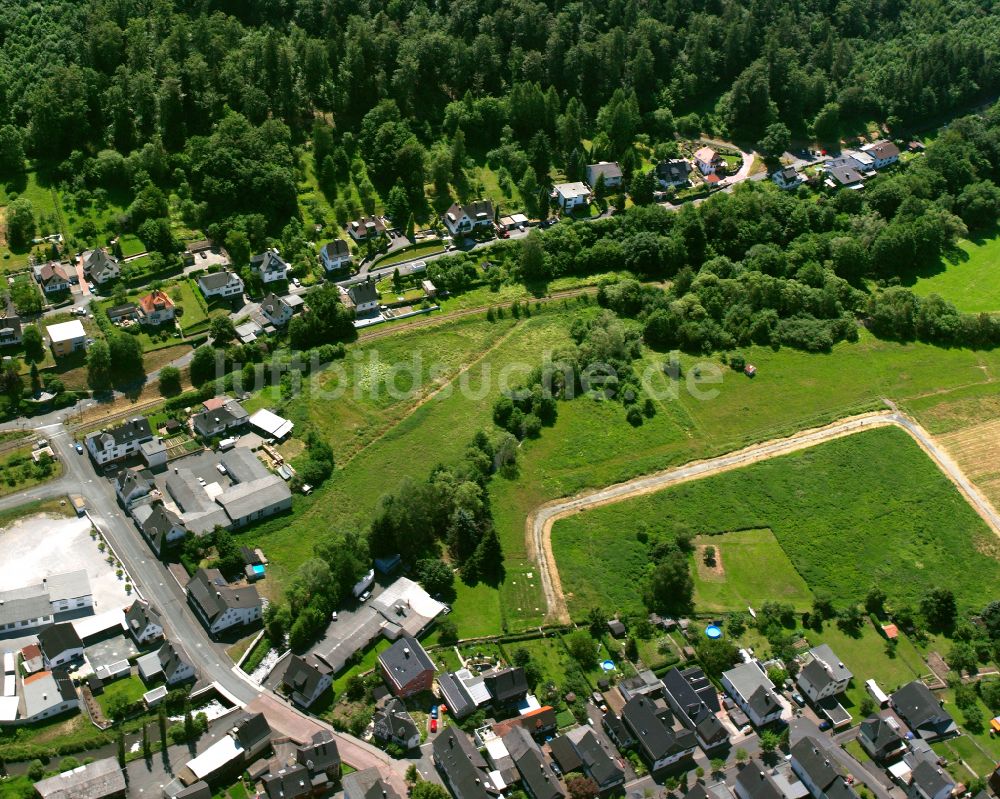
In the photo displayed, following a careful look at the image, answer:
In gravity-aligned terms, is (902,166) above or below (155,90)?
below

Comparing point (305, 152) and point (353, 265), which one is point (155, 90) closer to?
point (305, 152)

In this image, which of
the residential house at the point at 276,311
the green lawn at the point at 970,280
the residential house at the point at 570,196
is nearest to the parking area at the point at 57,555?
the residential house at the point at 276,311

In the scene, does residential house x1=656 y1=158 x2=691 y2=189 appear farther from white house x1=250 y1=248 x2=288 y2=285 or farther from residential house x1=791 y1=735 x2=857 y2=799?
residential house x1=791 y1=735 x2=857 y2=799

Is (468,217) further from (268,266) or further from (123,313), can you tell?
(123,313)

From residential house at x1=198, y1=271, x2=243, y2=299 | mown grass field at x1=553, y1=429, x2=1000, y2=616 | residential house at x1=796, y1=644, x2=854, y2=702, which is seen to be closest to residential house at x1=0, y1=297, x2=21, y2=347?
residential house at x1=198, y1=271, x2=243, y2=299

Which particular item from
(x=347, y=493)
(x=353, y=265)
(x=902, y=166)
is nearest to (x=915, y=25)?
(x=902, y=166)
